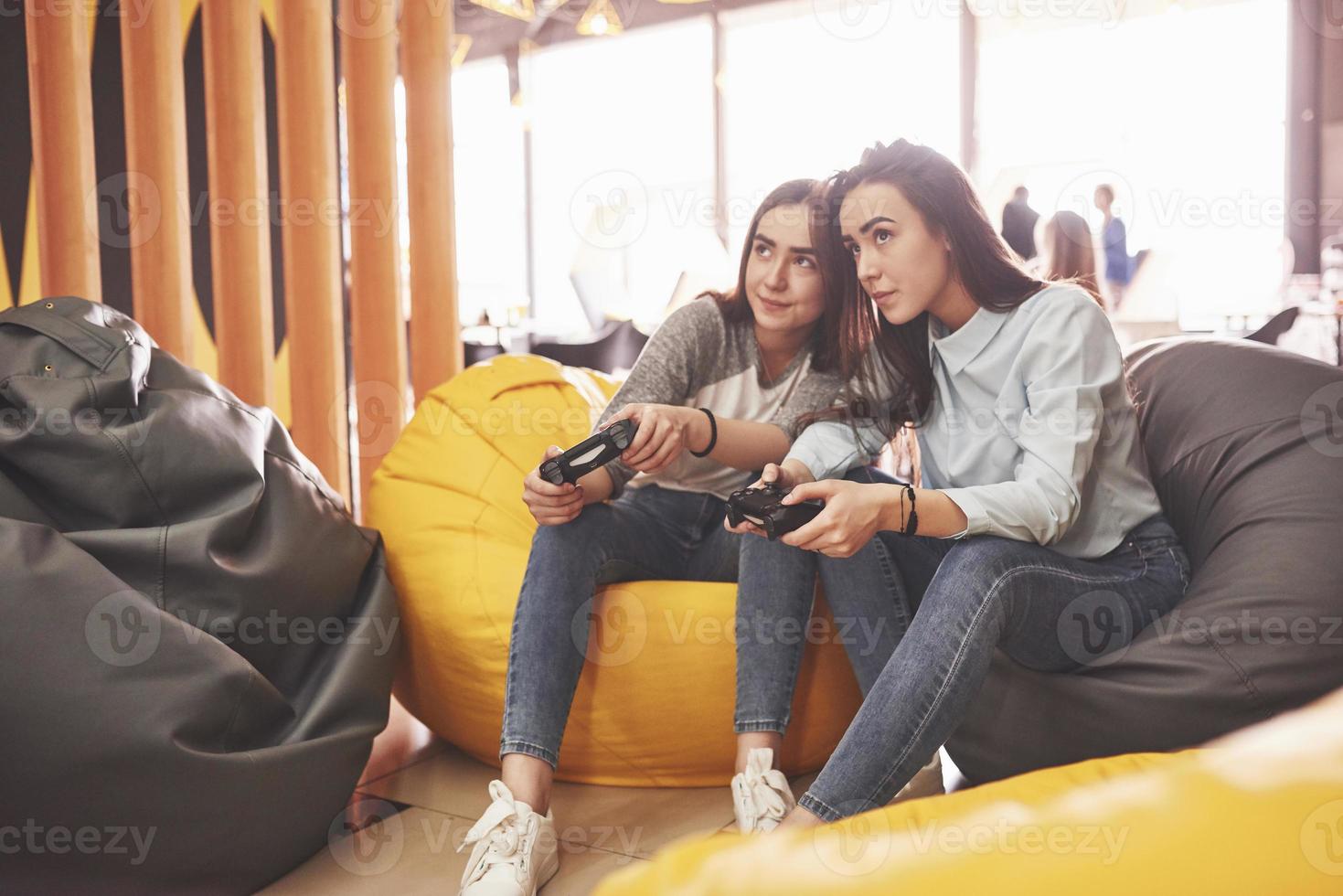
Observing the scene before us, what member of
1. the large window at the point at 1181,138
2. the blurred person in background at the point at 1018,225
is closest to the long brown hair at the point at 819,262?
the blurred person in background at the point at 1018,225

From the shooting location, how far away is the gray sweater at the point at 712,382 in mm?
1804

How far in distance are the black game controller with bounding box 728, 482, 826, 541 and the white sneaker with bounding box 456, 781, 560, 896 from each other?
1.66ft

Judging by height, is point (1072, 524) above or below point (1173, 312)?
below

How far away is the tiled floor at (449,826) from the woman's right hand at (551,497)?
0.48m

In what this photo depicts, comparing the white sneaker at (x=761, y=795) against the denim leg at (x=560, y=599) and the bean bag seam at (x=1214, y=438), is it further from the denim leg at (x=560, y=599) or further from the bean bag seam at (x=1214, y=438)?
the bean bag seam at (x=1214, y=438)

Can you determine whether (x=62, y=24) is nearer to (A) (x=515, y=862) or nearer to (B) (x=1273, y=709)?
(A) (x=515, y=862)

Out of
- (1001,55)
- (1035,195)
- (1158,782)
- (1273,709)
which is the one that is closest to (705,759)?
(1273,709)

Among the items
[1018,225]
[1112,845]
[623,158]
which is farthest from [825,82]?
[1112,845]

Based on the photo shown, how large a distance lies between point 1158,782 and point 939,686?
2.29 feet

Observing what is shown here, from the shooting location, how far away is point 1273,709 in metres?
1.36

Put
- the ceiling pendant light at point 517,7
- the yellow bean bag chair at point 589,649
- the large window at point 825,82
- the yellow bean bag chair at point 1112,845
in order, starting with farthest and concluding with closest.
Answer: the large window at point 825,82 → the ceiling pendant light at point 517,7 → the yellow bean bag chair at point 589,649 → the yellow bean bag chair at point 1112,845

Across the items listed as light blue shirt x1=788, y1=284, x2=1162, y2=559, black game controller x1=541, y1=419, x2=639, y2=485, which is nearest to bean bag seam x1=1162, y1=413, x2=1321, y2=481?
light blue shirt x1=788, y1=284, x2=1162, y2=559

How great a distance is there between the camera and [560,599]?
1.58 meters

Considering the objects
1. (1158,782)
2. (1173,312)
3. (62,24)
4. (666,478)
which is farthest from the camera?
(1173,312)
